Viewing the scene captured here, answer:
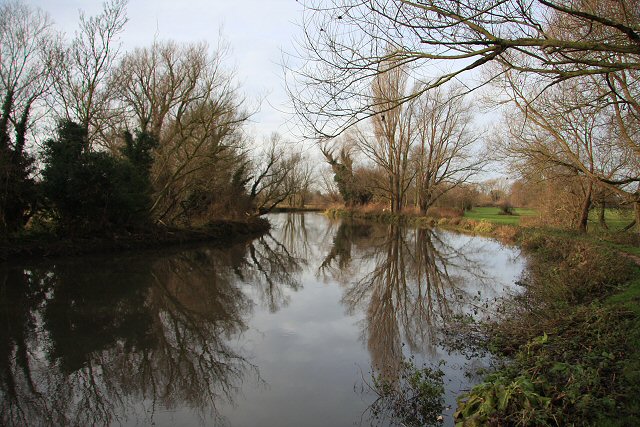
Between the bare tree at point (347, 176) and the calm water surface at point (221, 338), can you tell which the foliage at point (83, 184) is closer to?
the calm water surface at point (221, 338)

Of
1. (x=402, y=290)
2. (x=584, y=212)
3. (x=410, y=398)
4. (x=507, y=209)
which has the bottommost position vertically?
(x=410, y=398)

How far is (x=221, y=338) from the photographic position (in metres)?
Answer: 6.74

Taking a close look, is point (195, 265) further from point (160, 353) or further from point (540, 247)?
point (540, 247)

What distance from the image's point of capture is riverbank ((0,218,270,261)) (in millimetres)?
13195

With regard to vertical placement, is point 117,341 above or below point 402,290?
above

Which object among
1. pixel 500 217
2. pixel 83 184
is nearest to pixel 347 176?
pixel 500 217

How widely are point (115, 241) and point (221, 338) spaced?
1125 cm

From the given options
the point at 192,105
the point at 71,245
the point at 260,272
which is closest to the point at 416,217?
the point at 192,105

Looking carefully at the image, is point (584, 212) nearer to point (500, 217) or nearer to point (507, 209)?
point (500, 217)

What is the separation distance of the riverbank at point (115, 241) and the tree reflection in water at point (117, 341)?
1631 mm

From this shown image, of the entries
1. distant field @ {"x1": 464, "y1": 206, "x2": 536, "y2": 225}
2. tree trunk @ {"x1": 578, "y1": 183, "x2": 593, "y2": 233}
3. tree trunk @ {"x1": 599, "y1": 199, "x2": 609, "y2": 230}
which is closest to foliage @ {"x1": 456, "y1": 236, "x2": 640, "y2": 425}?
tree trunk @ {"x1": 578, "y1": 183, "x2": 593, "y2": 233}

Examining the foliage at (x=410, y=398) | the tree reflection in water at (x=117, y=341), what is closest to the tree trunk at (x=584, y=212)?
the tree reflection in water at (x=117, y=341)

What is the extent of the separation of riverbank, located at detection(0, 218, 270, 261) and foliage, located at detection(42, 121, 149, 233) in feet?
2.19

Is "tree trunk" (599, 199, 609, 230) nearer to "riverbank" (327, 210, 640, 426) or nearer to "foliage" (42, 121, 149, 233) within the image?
"riverbank" (327, 210, 640, 426)
